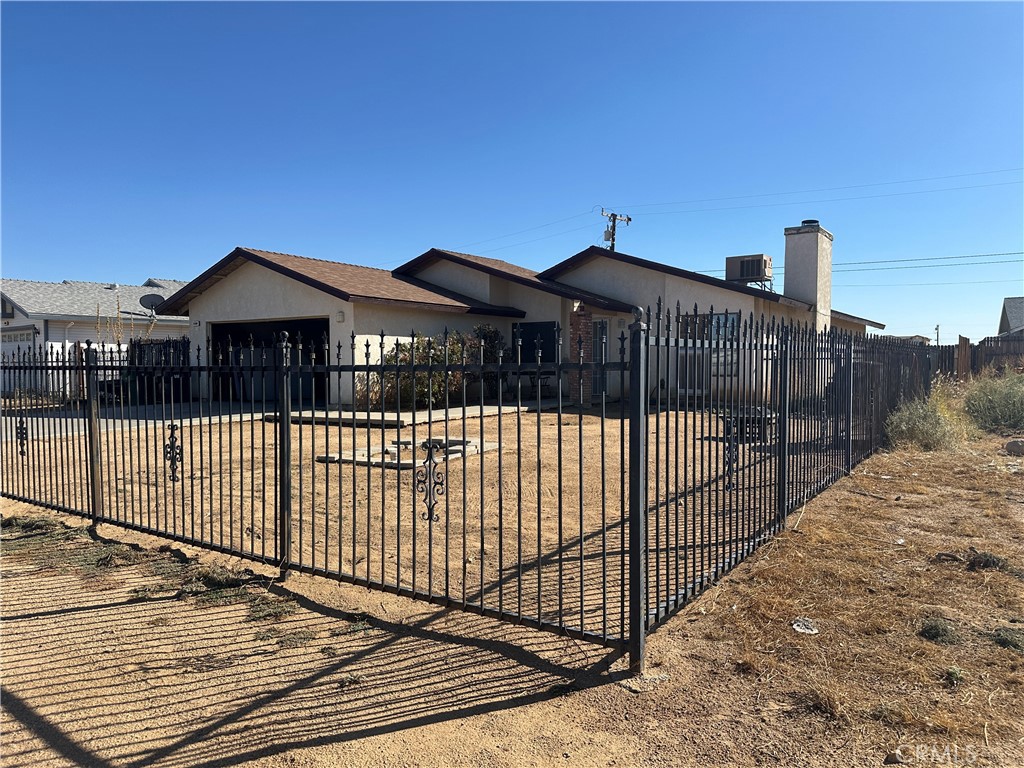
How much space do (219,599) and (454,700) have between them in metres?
2.20

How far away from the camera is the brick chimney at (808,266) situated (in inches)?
737

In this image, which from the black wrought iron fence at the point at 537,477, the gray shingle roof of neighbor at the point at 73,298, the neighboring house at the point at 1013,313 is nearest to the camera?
the black wrought iron fence at the point at 537,477

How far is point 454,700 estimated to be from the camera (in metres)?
3.23

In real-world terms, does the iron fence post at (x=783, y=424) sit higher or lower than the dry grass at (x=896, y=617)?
higher

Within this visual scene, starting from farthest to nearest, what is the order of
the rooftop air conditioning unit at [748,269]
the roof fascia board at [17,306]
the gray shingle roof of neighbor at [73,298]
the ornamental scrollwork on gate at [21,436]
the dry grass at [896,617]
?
the gray shingle roof of neighbor at [73,298] < the roof fascia board at [17,306] < the rooftop air conditioning unit at [748,269] < the ornamental scrollwork on gate at [21,436] < the dry grass at [896,617]

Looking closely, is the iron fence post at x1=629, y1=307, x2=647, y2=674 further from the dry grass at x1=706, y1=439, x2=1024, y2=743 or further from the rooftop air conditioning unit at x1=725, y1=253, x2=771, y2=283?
the rooftop air conditioning unit at x1=725, y1=253, x2=771, y2=283

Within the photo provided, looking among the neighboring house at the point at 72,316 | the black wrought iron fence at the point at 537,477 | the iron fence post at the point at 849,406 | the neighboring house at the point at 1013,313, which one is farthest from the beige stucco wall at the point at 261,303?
the neighboring house at the point at 1013,313

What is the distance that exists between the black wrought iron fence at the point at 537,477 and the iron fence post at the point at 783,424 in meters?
0.02

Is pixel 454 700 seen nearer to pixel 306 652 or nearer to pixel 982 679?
pixel 306 652

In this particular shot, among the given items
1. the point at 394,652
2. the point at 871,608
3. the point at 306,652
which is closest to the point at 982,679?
the point at 871,608

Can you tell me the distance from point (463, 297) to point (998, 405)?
1420 cm

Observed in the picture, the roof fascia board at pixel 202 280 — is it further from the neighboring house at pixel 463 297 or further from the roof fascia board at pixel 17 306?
the roof fascia board at pixel 17 306

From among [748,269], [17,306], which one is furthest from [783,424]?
[17,306]

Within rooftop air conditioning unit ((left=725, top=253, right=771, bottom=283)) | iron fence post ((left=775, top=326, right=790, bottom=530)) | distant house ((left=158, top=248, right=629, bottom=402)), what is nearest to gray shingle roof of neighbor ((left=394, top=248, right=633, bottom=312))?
distant house ((left=158, top=248, right=629, bottom=402))
